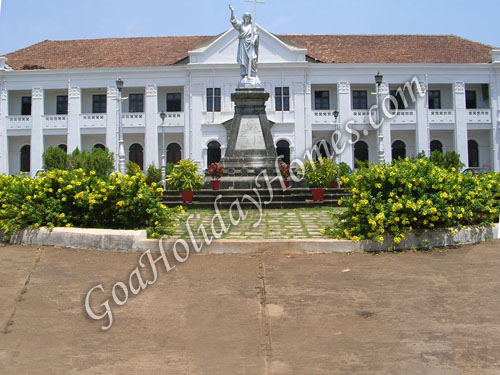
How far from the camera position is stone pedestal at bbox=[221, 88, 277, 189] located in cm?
1493

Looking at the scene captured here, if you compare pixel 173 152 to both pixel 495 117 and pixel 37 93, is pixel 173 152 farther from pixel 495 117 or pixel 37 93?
pixel 495 117

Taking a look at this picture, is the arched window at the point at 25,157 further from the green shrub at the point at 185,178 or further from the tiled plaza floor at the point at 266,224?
the tiled plaza floor at the point at 266,224

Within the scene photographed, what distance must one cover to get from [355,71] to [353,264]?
27.6 meters

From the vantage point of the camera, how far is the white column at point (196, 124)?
31375mm

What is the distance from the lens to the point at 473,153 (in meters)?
33.0

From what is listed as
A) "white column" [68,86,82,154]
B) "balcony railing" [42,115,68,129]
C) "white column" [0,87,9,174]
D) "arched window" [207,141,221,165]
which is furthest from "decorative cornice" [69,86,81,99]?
"arched window" [207,141,221,165]

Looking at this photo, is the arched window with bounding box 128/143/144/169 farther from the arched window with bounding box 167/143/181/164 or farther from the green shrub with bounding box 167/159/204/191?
the green shrub with bounding box 167/159/204/191

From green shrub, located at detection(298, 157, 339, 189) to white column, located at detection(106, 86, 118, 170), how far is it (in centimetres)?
2029

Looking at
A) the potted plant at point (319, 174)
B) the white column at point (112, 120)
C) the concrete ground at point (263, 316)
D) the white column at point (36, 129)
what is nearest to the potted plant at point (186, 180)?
the potted plant at point (319, 174)

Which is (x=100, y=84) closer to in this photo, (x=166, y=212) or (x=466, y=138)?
(x=466, y=138)

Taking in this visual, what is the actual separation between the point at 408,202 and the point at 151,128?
27.6 m

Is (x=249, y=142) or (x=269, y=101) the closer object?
(x=249, y=142)

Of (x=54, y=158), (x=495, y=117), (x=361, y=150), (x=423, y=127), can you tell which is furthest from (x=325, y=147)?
(x=54, y=158)

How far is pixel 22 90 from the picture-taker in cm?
3278
